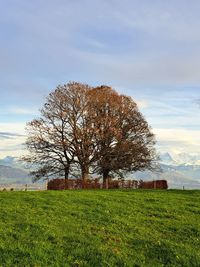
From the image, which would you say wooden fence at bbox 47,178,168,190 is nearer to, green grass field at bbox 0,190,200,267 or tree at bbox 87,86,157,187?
tree at bbox 87,86,157,187

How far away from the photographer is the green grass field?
17.5 m

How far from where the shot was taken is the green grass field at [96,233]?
1747cm

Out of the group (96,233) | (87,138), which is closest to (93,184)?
(87,138)

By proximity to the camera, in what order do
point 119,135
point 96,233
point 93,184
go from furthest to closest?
1. point 119,135
2. point 93,184
3. point 96,233

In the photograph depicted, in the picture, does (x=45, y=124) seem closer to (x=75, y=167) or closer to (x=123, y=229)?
(x=75, y=167)

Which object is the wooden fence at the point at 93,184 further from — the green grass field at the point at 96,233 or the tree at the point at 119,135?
the green grass field at the point at 96,233

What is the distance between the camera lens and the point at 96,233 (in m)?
22.1

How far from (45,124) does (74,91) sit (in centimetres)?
796

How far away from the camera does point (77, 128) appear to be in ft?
241

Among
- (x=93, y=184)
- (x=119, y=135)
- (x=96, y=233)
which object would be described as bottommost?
(x=96, y=233)

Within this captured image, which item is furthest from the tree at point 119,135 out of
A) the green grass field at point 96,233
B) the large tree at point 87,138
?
the green grass field at point 96,233

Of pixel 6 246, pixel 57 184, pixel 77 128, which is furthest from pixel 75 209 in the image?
pixel 77 128

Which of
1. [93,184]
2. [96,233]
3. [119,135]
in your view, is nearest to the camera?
[96,233]

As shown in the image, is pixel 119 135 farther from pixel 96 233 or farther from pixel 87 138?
pixel 96 233
